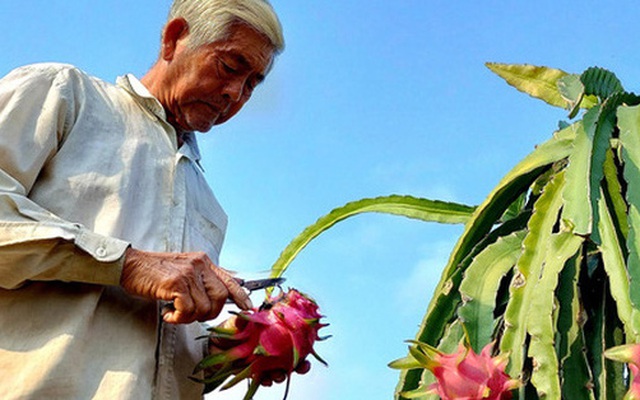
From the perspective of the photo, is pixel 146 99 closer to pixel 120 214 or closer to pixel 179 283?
pixel 120 214

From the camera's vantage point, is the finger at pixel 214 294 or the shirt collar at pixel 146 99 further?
the shirt collar at pixel 146 99

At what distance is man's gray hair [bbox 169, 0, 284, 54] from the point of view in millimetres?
1601

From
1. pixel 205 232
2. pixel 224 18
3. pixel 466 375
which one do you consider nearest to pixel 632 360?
pixel 466 375

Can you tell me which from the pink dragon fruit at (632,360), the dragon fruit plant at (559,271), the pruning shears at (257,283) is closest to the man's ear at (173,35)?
the pruning shears at (257,283)

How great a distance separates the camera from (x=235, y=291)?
1329 mm

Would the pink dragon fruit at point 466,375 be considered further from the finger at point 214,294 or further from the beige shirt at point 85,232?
the beige shirt at point 85,232

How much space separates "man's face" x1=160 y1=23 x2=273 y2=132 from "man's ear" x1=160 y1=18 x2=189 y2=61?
0.05ft

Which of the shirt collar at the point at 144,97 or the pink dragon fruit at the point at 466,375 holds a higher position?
the shirt collar at the point at 144,97

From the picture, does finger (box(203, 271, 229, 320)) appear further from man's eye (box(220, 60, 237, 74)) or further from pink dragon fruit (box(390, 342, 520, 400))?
man's eye (box(220, 60, 237, 74))

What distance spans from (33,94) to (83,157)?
12 centimetres

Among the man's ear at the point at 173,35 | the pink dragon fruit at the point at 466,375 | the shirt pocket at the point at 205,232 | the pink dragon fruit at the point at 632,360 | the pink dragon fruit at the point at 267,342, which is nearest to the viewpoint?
the pink dragon fruit at the point at 632,360

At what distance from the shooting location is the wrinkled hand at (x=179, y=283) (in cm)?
125

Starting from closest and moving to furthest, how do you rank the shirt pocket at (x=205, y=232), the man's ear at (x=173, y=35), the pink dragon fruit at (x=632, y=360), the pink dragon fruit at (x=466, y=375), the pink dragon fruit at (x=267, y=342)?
the pink dragon fruit at (x=632, y=360) → the pink dragon fruit at (x=466, y=375) → the pink dragon fruit at (x=267, y=342) → the shirt pocket at (x=205, y=232) → the man's ear at (x=173, y=35)

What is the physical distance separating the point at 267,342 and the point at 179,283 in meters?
0.14
